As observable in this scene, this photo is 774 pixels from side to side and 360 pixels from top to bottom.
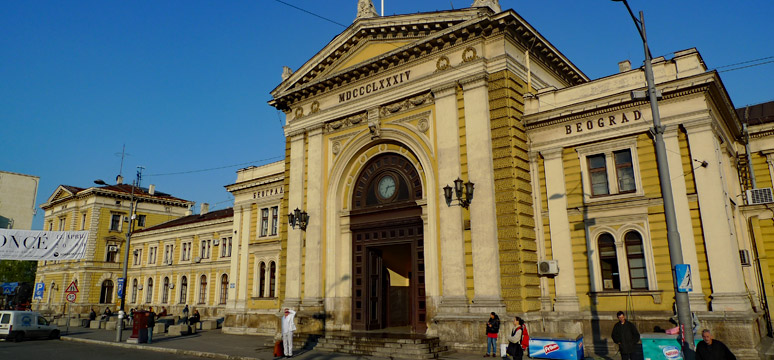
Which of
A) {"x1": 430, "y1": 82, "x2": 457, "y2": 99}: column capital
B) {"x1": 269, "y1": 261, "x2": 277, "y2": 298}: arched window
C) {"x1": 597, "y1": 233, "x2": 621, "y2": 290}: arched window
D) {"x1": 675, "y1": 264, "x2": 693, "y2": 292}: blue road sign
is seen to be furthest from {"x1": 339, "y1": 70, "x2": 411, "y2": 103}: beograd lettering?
{"x1": 675, "y1": 264, "x2": 693, "y2": 292}: blue road sign

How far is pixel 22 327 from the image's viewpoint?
26.3 meters

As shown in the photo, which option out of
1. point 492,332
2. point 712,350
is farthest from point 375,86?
point 712,350

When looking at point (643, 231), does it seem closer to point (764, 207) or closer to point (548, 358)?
point (548, 358)

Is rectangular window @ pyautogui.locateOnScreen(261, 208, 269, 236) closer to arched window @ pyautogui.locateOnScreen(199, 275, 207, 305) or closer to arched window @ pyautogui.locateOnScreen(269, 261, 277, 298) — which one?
arched window @ pyautogui.locateOnScreen(269, 261, 277, 298)

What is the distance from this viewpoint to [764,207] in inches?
778

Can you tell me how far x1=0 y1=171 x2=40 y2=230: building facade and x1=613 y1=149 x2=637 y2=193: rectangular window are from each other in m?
63.7


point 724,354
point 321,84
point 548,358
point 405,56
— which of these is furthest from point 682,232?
point 321,84

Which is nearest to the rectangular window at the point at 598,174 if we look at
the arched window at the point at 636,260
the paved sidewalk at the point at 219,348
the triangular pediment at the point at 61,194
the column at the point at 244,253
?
the arched window at the point at 636,260

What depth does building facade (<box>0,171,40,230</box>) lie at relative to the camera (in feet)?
187

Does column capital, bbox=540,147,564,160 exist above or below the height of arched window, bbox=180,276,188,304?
above

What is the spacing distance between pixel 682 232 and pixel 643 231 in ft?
3.73

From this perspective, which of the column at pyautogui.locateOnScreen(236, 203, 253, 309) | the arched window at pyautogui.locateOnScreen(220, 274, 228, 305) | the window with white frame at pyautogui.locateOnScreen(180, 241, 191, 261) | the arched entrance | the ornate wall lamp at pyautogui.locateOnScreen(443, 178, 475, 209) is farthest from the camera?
the window with white frame at pyautogui.locateOnScreen(180, 241, 191, 261)

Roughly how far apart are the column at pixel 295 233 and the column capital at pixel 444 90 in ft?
26.2

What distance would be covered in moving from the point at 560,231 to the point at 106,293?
51.8 meters
